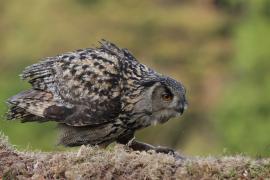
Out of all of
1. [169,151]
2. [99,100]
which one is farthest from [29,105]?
[169,151]

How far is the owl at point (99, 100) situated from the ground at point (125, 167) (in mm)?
1731

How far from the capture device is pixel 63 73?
11.5 metres

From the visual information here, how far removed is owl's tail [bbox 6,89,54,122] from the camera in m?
11.4

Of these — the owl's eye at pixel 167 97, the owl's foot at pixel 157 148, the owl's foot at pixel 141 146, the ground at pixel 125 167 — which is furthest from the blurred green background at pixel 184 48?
the ground at pixel 125 167

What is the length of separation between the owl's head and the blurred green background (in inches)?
1079

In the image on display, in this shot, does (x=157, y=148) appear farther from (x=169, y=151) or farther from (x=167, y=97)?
(x=167, y=97)

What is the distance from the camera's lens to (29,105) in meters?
11.4

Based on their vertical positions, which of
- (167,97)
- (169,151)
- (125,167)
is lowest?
(125,167)

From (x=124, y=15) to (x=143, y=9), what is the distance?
1932mm

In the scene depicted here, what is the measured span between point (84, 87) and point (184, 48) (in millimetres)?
39304

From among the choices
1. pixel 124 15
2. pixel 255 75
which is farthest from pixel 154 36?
pixel 255 75

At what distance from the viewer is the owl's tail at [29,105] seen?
11.4 metres

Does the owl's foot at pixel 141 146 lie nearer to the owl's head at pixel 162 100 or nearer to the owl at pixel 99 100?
the owl at pixel 99 100

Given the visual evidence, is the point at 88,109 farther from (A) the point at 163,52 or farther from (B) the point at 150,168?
(A) the point at 163,52
